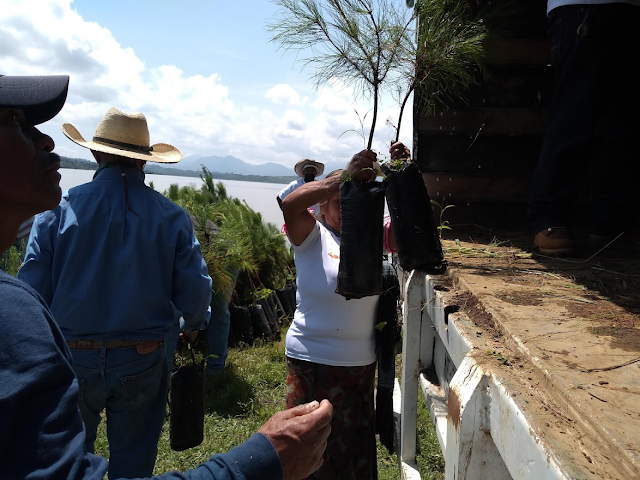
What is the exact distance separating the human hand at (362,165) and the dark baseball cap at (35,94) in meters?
1.06

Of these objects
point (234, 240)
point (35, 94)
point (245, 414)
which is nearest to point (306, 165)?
point (234, 240)

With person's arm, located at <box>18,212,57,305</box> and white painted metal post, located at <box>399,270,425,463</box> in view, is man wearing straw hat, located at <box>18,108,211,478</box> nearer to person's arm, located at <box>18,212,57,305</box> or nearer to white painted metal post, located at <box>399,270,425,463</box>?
person's arm, located at <box>18,212,57,305</box>

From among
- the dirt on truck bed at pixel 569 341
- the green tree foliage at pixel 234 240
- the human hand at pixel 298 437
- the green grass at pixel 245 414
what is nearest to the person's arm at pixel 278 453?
the human hand at pixel 298 437

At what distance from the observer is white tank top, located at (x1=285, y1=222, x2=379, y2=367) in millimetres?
2414

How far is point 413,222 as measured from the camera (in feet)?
6.57

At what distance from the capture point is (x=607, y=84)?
2230 mm

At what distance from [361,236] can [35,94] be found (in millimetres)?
1195

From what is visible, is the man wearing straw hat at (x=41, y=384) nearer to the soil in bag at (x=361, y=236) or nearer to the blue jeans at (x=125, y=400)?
the soil in bag at (x=361, y=236)

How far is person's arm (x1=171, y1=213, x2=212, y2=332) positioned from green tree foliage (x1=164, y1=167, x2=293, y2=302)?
4.59ft

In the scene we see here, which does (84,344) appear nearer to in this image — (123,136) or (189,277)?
(189,277)

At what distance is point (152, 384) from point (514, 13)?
2884 millimetres

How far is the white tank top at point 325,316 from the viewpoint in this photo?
241cm

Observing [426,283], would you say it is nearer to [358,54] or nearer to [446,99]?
[358,54]

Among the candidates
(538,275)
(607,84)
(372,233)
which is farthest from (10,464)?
(607,84)
